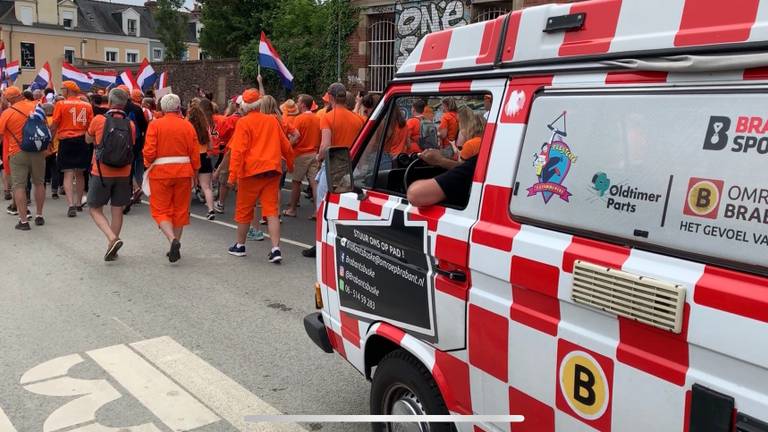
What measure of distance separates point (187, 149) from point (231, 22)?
28.2 metres

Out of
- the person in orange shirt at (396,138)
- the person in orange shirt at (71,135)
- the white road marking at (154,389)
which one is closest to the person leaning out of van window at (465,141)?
the person in orange shirt at (396,138)

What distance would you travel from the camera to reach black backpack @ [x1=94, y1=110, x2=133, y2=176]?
24.2ft

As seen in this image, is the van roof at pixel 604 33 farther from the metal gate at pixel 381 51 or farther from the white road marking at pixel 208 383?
the metal gate at pixel 381 51

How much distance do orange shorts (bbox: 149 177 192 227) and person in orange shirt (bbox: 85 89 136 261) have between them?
48 centimetres

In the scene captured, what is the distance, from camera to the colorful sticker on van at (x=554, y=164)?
91.3 inches

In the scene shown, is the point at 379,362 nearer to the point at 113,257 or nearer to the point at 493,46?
the point at 493,46

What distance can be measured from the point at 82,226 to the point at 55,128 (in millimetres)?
1845

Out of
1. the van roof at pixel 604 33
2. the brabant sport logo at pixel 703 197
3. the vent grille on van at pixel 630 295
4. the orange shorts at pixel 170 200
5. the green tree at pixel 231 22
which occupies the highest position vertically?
the green tree at pixel 231 22

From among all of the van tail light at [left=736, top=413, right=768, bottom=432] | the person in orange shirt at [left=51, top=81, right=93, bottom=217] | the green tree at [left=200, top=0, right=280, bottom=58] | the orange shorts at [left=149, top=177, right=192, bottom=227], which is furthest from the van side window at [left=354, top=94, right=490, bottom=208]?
the green tree at [left=200, top=0, right=280, bottom=58]

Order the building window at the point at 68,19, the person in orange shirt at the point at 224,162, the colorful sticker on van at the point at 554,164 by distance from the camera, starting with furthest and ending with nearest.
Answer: the building window at the point at 68,19
the person in orange shirt at the point at 224,162
the colorful sticker on van at the point at 554,164

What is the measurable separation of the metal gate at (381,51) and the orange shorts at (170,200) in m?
11.7

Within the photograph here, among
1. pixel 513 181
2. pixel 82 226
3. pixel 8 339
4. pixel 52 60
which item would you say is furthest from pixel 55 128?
pixel 52 60

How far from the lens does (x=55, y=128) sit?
10.3m

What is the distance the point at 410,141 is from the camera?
411 centimetres
